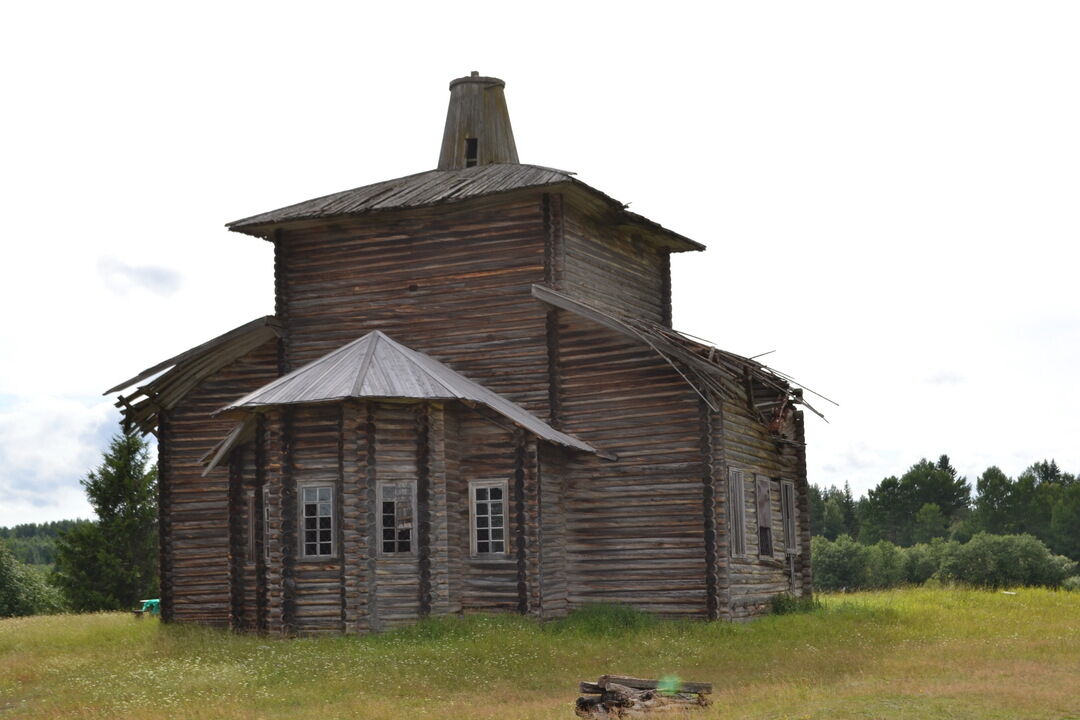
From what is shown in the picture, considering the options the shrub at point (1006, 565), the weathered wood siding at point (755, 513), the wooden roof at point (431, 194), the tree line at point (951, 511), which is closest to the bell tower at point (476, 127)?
the wooden roof at point (431, 194)

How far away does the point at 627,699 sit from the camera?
14.4 m

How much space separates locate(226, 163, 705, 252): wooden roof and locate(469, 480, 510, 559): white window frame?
19.4ft

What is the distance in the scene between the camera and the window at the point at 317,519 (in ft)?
73.0

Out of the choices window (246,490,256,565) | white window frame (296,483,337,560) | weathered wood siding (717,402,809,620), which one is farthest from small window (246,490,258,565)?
weathered wood siding (717,402,809,620)

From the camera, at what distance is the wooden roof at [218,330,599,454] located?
2197 cm

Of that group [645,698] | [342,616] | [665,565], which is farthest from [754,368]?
[645,698]

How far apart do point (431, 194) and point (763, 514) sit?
9837 millimetres

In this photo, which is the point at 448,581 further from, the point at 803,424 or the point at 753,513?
the point at 803,424

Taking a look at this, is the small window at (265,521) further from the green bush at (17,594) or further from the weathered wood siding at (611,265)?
the green bush at (17,594)

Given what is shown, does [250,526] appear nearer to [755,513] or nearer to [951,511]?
[755,513]

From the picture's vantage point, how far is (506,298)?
25391mm

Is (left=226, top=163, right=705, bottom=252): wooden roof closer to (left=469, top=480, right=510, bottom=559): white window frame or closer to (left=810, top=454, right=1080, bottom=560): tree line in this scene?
(left=469, top=480, right=510, bottom=559): white window frame

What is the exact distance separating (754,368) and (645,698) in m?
12.3

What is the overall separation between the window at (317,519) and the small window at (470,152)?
11234 millimetres
